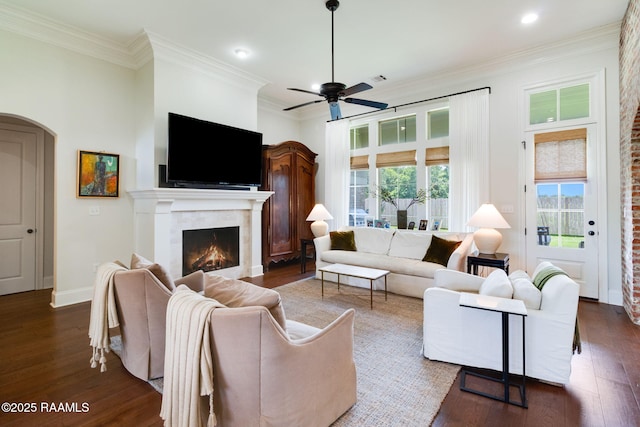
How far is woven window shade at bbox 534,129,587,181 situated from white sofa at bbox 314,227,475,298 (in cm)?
134

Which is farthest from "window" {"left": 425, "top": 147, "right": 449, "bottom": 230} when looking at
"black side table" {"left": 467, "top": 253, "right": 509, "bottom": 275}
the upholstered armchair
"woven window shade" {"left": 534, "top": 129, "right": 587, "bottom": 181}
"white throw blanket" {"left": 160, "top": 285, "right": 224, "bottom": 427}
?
"white throw blanket" {"left": 160, "top": 285, "right": 224, "bottom": 427}

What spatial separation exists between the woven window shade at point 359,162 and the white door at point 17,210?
17.1 feet

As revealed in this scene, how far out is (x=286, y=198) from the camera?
5977 millimetres

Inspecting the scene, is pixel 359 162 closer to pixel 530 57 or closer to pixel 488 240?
pixel 488 240

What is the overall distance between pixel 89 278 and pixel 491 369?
184 inches

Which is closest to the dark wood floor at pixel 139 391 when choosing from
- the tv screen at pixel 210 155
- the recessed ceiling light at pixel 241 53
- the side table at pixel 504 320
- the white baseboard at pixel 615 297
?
the side table at pixel 504 320

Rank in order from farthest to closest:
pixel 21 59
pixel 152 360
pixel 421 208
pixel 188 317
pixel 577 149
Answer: pixel 421 208
pixel 577 149
pixel 21 59
pixel 152 360
pixel 188 317

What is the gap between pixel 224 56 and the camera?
4457 mm

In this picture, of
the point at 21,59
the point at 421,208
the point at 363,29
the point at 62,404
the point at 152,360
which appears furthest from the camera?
the point at 421,208

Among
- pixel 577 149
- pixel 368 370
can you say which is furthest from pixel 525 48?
pixel 368 370

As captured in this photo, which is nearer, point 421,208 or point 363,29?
point 363,29

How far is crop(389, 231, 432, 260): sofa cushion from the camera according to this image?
4.49 meters

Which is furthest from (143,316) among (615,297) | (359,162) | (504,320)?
(615,297)

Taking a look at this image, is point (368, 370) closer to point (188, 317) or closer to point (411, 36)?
point (188, 317)
